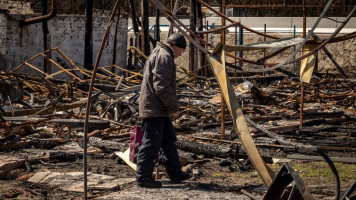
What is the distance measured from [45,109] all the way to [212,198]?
7.05 metres

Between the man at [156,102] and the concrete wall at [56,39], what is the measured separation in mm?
15168

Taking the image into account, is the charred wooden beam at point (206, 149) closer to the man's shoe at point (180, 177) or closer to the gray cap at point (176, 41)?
the man's shoe at point (180, 177)

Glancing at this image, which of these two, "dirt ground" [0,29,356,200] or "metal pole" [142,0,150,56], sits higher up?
"metal pole" [142,0,150,56]

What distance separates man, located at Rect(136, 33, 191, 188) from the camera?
7285 mm

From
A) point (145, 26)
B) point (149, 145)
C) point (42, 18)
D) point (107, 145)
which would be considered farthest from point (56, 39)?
point (149, 145)

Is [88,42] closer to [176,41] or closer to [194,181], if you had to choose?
[194,181]

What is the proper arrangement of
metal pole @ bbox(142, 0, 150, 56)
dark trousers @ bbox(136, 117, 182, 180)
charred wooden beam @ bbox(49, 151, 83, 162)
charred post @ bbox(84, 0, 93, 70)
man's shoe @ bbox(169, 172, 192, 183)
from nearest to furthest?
dark trousers @ bbox(136, 117, 182, 180)
man's shoe @ bbox(169, 172, 192, 183)
charred wooden beam @ bbox(49, 151, 83, 162)
metal pole @ bbox(142, 0, 150, 56)
charred post @ bbox(84, 0, 93, 70)

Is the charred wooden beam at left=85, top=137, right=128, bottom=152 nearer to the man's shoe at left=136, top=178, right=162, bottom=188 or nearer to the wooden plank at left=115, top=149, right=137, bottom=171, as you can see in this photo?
the wooden plank at left=115, top=149, right=137, bottom=171

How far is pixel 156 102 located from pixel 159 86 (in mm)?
242

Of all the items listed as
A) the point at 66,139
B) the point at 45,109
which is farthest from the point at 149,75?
the point at 45,109

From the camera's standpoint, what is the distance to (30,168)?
8.50 meters

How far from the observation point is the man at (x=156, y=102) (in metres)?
7.29

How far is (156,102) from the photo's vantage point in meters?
7.40

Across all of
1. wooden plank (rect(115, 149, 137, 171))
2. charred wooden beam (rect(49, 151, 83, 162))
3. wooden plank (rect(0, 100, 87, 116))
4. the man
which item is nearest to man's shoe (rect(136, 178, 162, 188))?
the man
